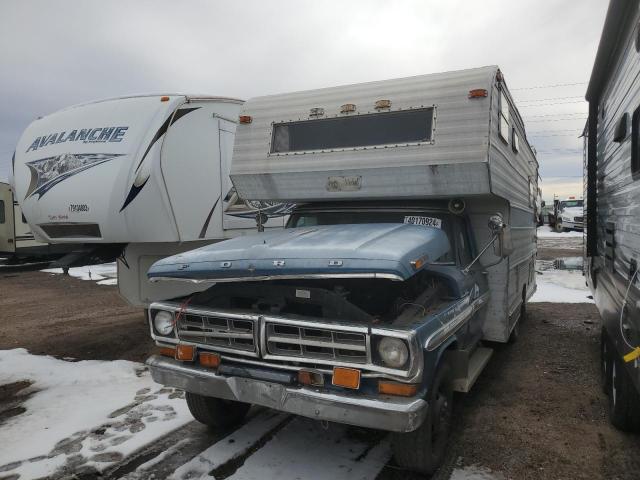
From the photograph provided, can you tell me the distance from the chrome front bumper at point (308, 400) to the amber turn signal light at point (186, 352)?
0.06 metres

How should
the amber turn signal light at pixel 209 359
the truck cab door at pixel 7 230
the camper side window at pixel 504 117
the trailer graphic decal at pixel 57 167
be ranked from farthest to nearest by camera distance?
1. the truck cab door at pixel 7 230
2. the trailer graphic decal at pixel 57 167
3. the camper side window at pixel 504 117
4. the amber turn signal light at pixel 209 359

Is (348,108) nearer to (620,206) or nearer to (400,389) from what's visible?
(620,206)

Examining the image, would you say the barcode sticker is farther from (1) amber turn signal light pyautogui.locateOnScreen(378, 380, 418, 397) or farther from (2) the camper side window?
(1) amber turn signal light pyautogui.locateOnScreen(378, 380, 418, 397)

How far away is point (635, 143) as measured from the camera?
3584mm

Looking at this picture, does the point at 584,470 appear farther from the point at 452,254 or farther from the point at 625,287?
the point at 452,254

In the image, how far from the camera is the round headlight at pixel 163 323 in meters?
3.96

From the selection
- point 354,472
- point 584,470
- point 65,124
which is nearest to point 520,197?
point 584,470

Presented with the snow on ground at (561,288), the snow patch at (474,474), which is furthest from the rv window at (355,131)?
the snow on ground at (561,288)

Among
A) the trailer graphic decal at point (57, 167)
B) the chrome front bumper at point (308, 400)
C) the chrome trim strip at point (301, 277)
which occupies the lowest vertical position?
the chrome front bumper at point (308, 400)

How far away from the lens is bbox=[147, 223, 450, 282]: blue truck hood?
3.24 meters

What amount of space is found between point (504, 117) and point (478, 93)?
847 mm

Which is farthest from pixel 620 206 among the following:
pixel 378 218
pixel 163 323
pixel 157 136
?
pixel 157 136

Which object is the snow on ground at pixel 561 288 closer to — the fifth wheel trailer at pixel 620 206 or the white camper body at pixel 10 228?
the fifth wheel trailer at pixel 620 206

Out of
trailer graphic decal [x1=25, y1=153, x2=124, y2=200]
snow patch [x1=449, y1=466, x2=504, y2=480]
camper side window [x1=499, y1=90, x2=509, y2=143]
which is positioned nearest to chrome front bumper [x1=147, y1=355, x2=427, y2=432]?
snow patch [x1=449, y1=466, x2=504, y2=480]
